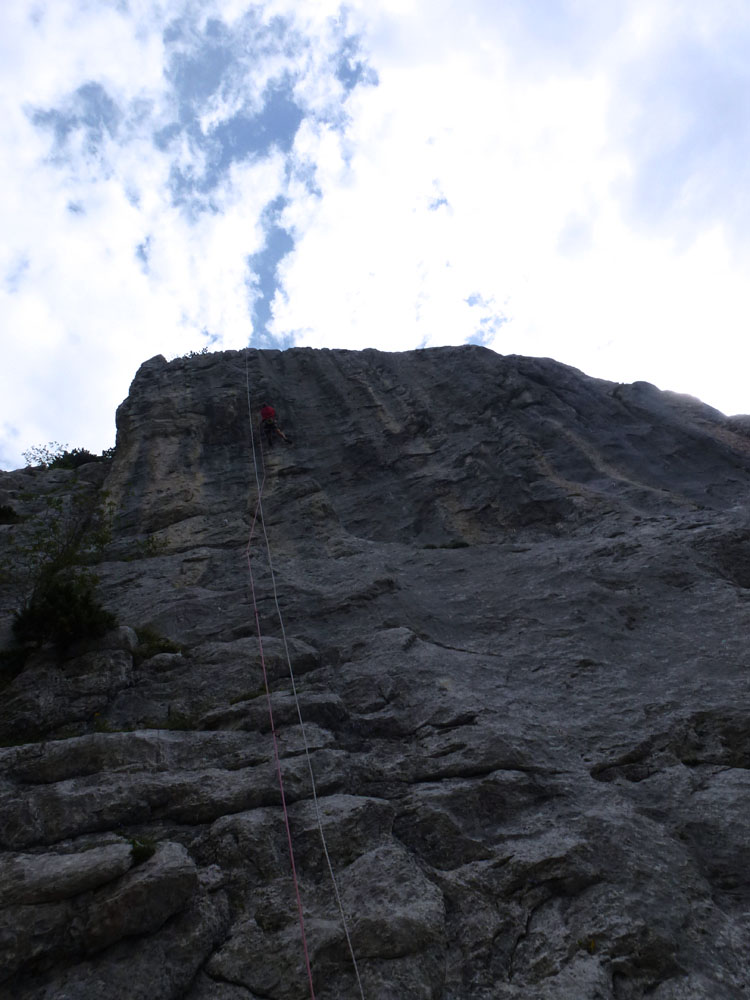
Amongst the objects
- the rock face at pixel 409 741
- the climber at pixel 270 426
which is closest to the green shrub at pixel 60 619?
the rock face at pixel 409 741

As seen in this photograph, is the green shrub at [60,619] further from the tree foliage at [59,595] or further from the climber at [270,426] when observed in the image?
the climber at [270,426]

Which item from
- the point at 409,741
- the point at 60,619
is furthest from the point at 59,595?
the point at 409,741

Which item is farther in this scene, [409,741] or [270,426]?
[270,426]

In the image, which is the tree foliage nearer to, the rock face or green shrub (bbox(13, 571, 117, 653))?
green shrub (bbox(13, 571, 117, 653))

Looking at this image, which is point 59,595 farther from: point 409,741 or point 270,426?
point 270,426

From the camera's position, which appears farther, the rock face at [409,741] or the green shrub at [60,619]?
the green shrub at [60,619]

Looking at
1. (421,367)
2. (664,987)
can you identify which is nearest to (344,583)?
(664,987)

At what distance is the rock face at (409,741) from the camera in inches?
220

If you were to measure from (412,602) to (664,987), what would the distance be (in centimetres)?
652

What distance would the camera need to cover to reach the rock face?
5.58m

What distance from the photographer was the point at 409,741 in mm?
8047

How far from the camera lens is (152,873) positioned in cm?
590

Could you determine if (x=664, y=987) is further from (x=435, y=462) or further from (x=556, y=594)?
(x=435, y=462)

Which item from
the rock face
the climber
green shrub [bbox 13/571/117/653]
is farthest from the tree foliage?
the climber
